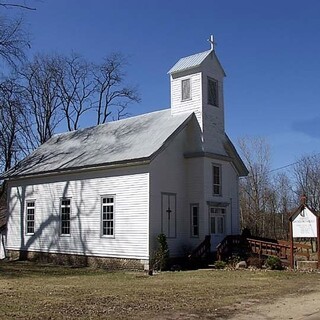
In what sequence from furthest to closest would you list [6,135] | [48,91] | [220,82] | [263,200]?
[263,200], [48,91], [6,135], [220,82]

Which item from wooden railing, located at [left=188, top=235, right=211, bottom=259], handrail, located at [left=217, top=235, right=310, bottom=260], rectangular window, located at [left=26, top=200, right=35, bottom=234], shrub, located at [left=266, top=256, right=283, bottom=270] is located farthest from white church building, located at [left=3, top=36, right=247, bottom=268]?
shrub, located at [left=266, top=256, right=283, bottom=270]

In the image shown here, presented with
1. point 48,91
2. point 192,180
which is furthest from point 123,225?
point 48,91

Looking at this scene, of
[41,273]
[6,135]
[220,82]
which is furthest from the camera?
[6,135]

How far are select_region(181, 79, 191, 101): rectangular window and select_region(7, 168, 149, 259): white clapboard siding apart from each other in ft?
17.8

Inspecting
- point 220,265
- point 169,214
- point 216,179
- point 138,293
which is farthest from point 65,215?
point 138,293

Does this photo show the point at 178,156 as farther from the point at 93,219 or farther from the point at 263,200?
the point at 263,200

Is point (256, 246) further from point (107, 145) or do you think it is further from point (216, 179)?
point (107, 145)

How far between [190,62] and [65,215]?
10940mm

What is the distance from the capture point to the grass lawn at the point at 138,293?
36.9 ft

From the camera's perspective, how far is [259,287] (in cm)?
1627

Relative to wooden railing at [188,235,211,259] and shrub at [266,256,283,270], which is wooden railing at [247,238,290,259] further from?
wooden railing at [188,235,211,259]

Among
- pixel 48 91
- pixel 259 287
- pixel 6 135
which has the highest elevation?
pixel 48 91

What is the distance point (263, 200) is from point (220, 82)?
29844 mm

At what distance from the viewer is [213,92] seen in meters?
27.4
